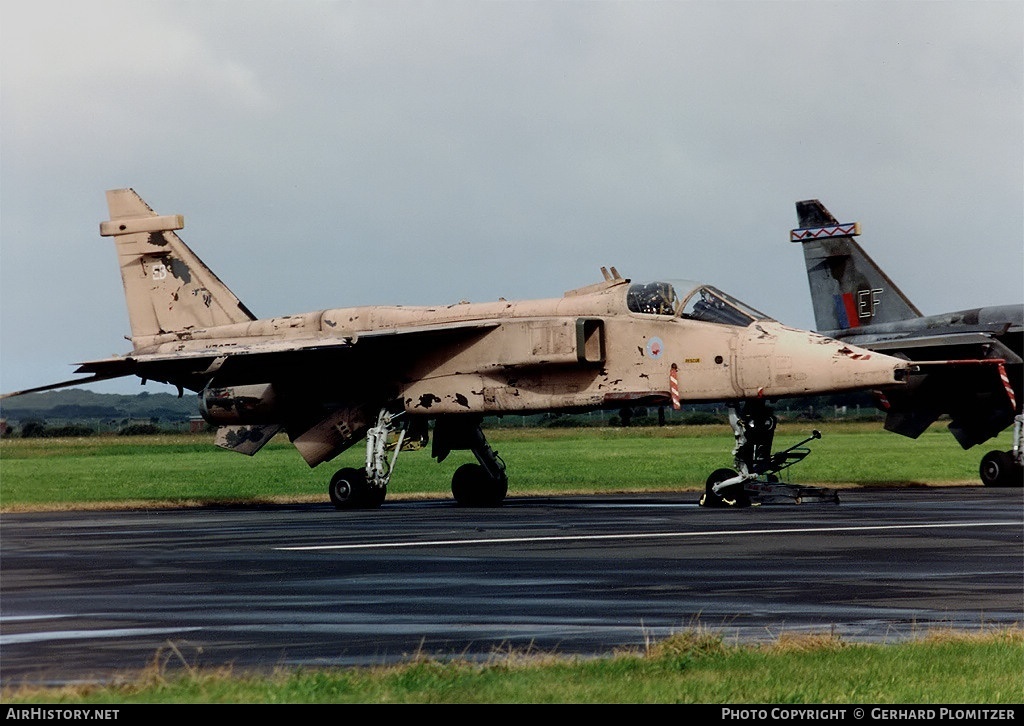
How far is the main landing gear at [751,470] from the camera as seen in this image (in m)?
22.9

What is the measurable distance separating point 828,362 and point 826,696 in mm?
14969

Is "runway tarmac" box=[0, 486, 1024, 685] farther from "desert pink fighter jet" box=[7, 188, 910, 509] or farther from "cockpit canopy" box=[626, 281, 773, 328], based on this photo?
"cockpit canopy" box=[626, 281, 773, 328]

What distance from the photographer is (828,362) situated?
2227 cm

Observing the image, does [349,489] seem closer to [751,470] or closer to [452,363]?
[452,363]

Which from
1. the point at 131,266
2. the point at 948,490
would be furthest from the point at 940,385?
the point at 131,266

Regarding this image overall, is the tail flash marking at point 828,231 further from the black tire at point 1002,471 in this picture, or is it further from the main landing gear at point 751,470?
the main landing gear at point 751,470

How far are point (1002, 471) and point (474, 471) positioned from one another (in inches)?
491

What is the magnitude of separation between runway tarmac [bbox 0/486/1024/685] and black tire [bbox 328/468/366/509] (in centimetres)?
338

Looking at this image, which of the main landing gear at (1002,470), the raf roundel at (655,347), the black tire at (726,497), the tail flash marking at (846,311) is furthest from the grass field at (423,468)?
the raf roundel at (655,347)

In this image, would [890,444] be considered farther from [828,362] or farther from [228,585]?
[228,585]

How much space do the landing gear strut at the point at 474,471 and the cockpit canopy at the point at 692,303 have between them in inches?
173

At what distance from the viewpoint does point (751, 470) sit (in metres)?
23.1

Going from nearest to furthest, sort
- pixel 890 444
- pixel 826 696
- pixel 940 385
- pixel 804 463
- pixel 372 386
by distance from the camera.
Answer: pixel 826 696 → pixel 372 386 → pixel 940 385 → pixel 804 463 → pixel 890 444

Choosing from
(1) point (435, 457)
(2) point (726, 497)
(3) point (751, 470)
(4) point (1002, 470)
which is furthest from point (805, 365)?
(4) point (1002, 470)
